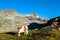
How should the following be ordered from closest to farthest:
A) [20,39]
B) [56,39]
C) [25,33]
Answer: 1. [56,39]
2. [20,39]
3. [25,33]

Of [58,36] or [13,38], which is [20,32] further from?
[58,36]

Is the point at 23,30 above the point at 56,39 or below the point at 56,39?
above

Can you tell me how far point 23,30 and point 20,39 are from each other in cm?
1054

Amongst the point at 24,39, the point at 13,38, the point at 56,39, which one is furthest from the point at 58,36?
the point at 13,38

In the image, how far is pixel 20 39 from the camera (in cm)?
6938

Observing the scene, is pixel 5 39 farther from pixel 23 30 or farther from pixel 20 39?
pixel 23 30

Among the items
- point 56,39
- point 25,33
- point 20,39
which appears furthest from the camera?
point 25,33

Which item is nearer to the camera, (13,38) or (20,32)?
(13,38)

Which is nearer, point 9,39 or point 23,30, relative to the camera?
point 9,39

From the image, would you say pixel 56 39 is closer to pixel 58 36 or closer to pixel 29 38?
pixel 58 36

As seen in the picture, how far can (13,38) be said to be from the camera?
7131 cm

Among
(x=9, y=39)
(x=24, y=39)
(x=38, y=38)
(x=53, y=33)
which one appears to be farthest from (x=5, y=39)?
(x=53, y=33)

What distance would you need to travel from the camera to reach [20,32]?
7988 cm

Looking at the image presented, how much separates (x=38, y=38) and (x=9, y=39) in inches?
441
